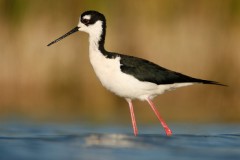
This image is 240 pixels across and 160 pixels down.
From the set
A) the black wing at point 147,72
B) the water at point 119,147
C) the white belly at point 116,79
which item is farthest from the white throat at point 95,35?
the water at point 119,147

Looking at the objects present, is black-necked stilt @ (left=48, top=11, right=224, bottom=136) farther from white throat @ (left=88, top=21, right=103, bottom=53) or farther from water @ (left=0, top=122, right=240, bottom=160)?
water @ (left=0, top=122, right=240, bottom=160)

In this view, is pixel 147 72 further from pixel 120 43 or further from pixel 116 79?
pixel 120 43

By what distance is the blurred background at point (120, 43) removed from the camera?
13039 millimetres

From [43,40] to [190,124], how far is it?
3.04m

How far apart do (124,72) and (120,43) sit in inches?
151

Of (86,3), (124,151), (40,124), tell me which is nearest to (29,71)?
(86,3)

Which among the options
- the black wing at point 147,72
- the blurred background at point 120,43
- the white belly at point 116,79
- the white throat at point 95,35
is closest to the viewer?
the white belly at point 116,79

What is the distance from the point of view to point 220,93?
44.9 feet

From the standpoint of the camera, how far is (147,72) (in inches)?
379

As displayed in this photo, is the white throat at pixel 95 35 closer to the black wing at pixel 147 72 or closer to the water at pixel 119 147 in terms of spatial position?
the black wing at pixel 147 72

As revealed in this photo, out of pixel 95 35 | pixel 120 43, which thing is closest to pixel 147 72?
pixel 95 35

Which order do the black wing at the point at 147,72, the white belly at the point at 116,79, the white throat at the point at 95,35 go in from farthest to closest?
Result: the white throat at the point at 95,35 → the black wing at the point at 147,72 → the white belly at the point at 116,79

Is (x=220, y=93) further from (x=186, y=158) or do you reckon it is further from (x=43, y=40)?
(x=186, y=158)

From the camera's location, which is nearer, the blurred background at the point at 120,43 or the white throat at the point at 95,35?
the white throat at the point at 95,35
